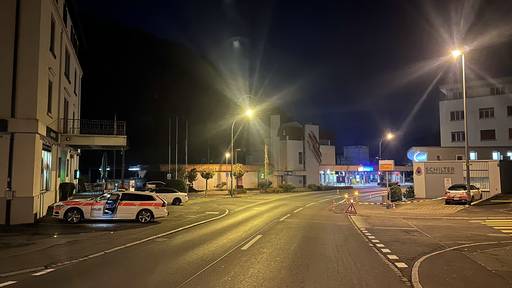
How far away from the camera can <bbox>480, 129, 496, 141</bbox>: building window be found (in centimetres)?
6038

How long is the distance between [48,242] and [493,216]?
22.1m

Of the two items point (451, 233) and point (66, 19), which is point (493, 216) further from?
point (66, 19)

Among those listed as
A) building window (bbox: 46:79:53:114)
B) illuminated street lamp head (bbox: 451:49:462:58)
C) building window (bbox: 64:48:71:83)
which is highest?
building window (bbox: 64:48:71:83)

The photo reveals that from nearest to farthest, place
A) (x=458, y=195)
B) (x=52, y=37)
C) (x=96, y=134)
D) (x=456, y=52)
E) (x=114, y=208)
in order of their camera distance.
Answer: (x=114, y=208) → (x=52, y=37) → (x=456, y=52) → (x=96, y=134) → (x=458, y=195)

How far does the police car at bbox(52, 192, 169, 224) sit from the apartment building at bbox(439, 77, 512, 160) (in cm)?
4905

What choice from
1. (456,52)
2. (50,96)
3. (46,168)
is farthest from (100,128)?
(456,52)

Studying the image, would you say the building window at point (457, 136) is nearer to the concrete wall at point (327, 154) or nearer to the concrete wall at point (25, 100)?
the concrete wall at point (327, 154)

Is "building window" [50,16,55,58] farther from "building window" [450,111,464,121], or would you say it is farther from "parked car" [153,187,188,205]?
"building window" [450,111,464,121]

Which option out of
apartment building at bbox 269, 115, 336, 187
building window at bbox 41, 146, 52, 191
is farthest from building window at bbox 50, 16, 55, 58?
apartment building at bbox 269, 115, 336, 187

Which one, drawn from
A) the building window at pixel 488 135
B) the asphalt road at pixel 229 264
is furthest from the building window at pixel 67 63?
the building window at pixel 488 135

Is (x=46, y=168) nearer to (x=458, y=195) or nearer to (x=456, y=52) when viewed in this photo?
(x=456, y=52)

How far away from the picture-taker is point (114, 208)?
22312 millimetres

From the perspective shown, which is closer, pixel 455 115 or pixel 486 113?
pixel 486 113

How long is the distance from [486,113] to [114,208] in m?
54.0
